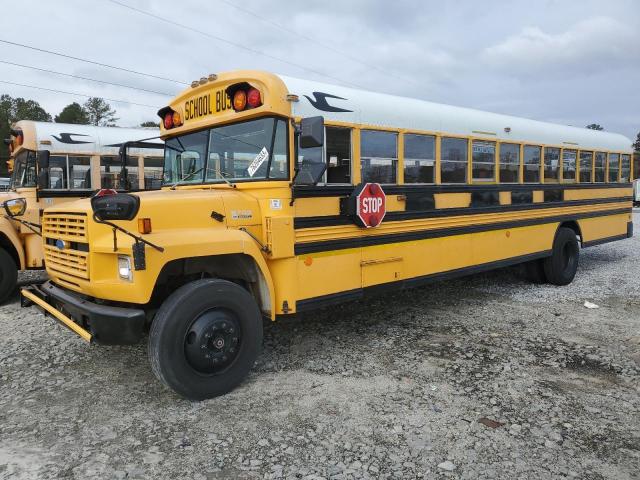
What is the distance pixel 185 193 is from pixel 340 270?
1.47 m

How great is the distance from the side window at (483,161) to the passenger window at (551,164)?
4.57 feet

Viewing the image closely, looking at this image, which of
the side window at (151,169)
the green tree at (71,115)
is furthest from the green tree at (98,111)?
the side window at (151,169)

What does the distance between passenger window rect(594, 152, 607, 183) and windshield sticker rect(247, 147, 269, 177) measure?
6.48 metres

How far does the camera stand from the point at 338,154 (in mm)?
4324

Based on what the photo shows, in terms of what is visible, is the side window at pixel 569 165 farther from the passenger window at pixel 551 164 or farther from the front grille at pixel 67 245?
the front grille at pixel 67 245

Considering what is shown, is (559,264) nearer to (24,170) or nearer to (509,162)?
(509,162)

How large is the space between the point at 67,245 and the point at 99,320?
818mm

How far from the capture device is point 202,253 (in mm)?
3418

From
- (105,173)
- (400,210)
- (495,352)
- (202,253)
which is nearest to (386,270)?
(400,210)

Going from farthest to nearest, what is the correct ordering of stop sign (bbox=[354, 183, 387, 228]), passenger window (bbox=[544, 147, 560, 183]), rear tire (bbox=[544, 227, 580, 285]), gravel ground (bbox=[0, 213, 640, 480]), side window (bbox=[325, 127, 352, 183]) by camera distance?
rear tire (bbox=[544, 227, 580, 285]) → passenger window (bbox=[544, 147, 560, 183]) → stop sign (bbox=[354, 183, 387, 228]) → side window (bbox=[325, 127, 352, 183]) → gravel ground (bbox=[0, 213, 640, 480])

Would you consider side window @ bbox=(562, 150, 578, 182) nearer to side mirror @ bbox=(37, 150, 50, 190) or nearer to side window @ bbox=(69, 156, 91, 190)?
side mirror @ bbox=(37, 150, 50, 190)

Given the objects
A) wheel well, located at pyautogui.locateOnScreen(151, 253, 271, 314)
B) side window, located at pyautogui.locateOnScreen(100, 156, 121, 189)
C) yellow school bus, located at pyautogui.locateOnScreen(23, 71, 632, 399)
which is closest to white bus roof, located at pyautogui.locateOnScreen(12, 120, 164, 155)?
side window, located at pyautogui.locateOnScreen(100, 156, 121, 189)

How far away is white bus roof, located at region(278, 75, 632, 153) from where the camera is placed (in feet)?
13.6

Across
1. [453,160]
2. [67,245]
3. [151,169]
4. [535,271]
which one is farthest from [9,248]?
[535,271]
